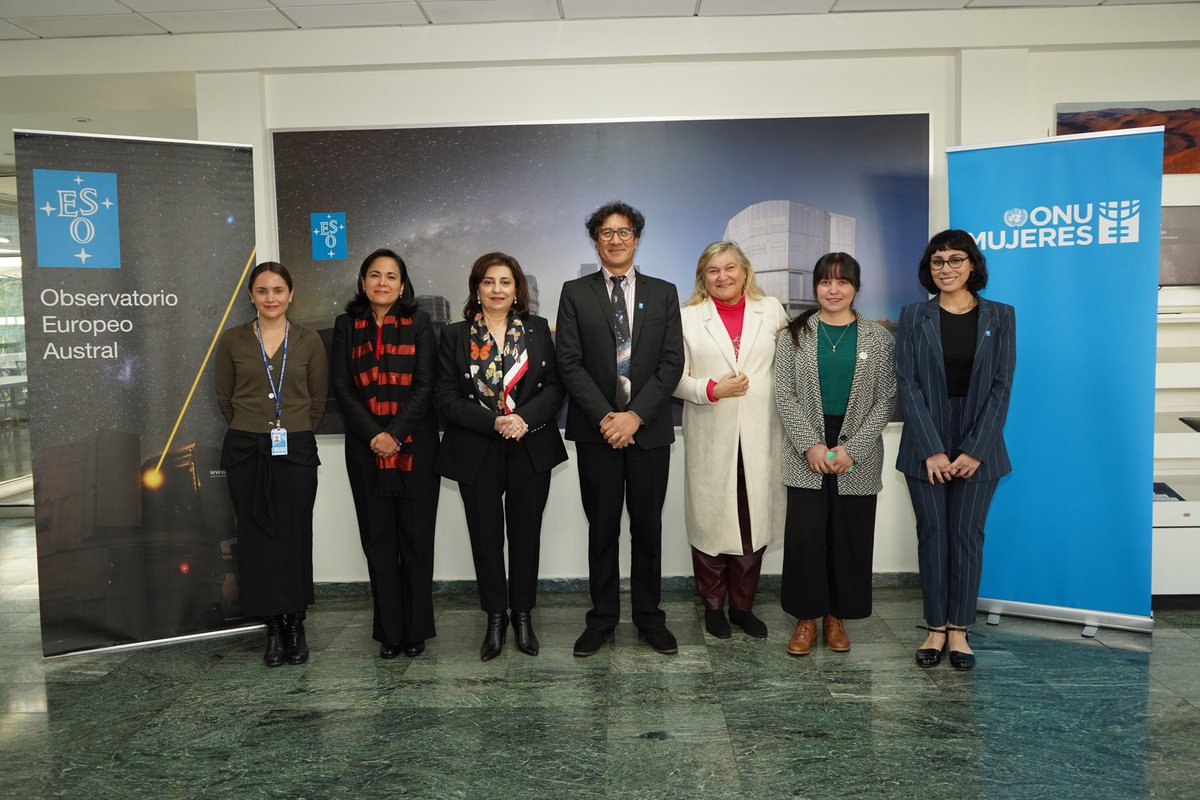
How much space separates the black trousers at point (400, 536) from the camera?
3.53 metres

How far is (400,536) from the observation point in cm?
359

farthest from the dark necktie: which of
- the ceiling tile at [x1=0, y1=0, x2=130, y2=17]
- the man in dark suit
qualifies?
the ceiling tile at [x1=0, y1=0, x2=130, y2=17]

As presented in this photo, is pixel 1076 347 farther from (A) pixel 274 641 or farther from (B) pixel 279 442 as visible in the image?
(A) pixel 274 641

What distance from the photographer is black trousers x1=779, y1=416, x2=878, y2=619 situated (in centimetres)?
351

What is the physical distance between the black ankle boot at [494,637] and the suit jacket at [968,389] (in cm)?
190

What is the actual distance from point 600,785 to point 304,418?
202 cm

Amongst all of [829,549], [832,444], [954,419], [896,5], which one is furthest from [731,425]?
[896,5]

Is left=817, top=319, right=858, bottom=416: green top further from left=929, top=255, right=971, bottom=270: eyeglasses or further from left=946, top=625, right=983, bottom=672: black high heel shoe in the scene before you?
left=946, top=625, right=983, bottom=672: black high heel shoe

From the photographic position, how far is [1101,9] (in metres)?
4.24

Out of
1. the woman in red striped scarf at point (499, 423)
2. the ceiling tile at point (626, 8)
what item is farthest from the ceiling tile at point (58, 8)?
the woman in red striped scarf at point (499, 423)

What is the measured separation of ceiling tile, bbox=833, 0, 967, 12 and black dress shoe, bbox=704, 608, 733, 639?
308 centimetres

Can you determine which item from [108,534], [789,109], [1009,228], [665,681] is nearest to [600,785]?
[665,681]

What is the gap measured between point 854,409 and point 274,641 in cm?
272

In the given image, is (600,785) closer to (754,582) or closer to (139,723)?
(754,582)
